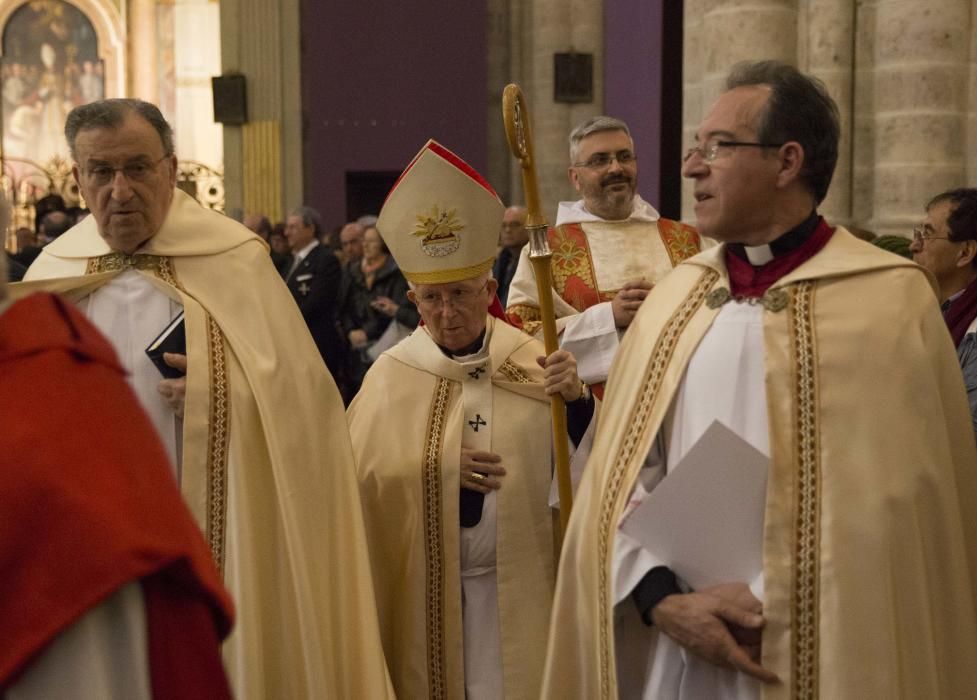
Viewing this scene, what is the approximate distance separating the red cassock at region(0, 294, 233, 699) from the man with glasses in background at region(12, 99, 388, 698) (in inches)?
65.1

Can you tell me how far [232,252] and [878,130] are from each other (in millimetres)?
3860

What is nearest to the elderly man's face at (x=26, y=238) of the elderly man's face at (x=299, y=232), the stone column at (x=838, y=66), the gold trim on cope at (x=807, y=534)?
the elderly man's face at (x=299, y=232)

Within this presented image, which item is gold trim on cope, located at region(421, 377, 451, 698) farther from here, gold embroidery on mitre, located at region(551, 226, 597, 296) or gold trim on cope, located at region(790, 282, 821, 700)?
gold trim on cope, located at region(790, 282, 821, 700)

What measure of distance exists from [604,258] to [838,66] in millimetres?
2477

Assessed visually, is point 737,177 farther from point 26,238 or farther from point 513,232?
point 26,238

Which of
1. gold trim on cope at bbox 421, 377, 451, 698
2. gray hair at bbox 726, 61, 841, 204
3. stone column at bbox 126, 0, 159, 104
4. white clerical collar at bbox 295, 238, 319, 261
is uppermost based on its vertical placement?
stone column at bbox 126, 0, 159, 104

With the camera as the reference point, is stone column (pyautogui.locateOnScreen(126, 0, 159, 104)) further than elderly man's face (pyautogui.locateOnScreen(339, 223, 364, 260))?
Yes

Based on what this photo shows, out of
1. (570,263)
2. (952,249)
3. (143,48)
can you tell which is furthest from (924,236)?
(143,48)

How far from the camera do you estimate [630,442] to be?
111 inches

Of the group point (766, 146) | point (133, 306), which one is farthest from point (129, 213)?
point (766, 146)

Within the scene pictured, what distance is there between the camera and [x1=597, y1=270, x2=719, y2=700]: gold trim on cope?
278cm

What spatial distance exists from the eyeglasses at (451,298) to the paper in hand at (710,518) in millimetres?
1086

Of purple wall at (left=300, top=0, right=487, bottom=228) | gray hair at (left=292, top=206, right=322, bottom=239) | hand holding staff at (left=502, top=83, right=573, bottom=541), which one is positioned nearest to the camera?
hand holding staff at (left=502, top=83, right=573, bottom=541)

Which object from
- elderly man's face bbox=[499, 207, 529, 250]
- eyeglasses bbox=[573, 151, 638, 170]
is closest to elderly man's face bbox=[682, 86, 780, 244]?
eyeglasses bbox=[573, 151, 638, 170]
